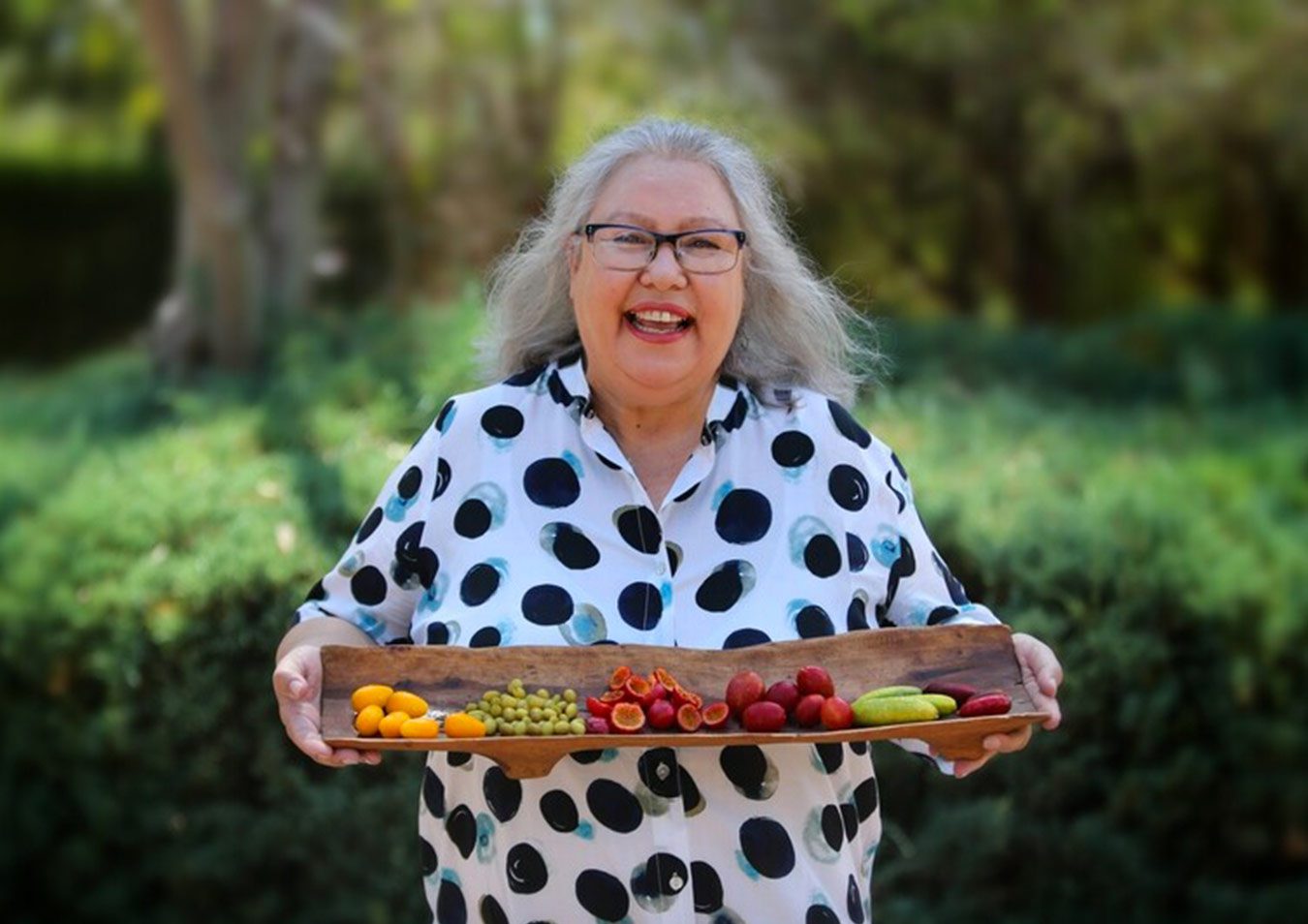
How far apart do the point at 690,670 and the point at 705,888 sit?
31cm

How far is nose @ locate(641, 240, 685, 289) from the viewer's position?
2.71 metres

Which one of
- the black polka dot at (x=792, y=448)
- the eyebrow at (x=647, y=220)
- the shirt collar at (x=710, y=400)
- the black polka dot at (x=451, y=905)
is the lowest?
the black polka dot at (x=451, y=905)

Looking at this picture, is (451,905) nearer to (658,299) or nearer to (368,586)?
(368,586)

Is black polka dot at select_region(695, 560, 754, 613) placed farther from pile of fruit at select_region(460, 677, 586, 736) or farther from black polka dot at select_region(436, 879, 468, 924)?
black polka dot at select_region(436, 879, 468, 924)

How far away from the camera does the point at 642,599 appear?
273 cm

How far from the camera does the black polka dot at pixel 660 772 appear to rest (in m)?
2.62

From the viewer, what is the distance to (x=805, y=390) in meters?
2.97

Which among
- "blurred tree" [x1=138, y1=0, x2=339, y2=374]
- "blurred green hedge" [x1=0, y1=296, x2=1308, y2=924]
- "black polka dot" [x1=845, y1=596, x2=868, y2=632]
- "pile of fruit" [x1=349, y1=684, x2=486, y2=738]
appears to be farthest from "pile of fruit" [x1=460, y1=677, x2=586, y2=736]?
"blurred tree" [x1=138, y1=0, x2=339, y2=374]

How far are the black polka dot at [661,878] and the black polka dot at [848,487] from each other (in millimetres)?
602

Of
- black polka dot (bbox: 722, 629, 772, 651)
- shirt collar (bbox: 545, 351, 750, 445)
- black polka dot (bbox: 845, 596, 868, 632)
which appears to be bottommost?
black polka dot (bbox: 722, 629, 772, 651)

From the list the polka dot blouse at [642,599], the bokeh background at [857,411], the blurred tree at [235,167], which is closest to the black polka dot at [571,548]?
the polka dot blouse at [642,599]

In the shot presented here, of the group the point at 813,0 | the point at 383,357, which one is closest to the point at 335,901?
the point at 383,357

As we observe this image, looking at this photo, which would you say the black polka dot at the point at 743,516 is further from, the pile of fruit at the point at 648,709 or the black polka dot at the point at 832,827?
the black polka dot at the point at 832,827

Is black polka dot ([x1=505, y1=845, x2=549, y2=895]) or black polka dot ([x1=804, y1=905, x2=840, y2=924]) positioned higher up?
black polka dot ([x1=505, y1=845, x2=549, y2=895])
